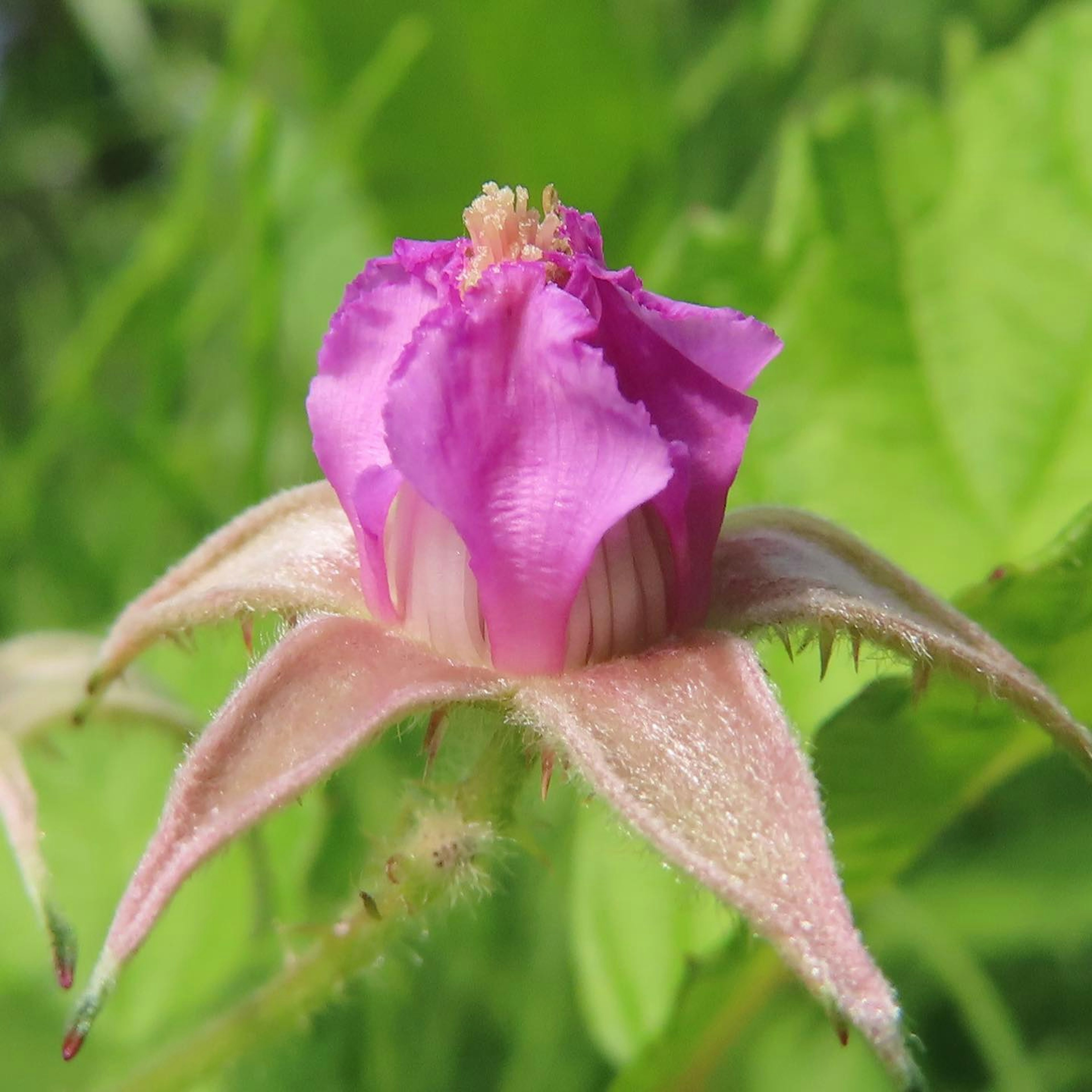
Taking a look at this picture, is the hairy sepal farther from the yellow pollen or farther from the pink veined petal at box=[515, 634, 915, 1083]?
the yellow pollen

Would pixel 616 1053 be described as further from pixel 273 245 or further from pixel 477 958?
pixel 273 245

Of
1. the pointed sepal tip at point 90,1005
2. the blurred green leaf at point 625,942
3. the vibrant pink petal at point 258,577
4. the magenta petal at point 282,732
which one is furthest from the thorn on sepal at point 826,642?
the blurred green leaf at point 625,942

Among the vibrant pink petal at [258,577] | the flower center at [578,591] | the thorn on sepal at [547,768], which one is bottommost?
the thorn on sepal at [547,768]

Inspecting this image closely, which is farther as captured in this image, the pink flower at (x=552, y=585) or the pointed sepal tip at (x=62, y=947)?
the pointed sepal tip at (x=62, y=947)

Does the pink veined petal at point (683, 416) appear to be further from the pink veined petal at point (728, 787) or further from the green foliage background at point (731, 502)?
the green foliage background at point (731, 502)

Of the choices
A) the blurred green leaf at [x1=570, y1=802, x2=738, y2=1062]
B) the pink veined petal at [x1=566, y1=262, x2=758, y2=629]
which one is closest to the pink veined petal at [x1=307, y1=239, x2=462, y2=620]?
the pink veined petal at [x1=566, y1=262, x2=758, y2=629]

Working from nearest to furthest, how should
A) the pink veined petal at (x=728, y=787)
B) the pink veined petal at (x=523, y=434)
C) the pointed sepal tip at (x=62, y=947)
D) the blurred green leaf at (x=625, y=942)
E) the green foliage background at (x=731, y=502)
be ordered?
the pink veined petal at (x=728, y=787) < the pink veined petal at (x=523, y=434) < the pointed sepal tip at (x=62, y=947) < the green foliage background at (x=731, y=502) < the blurred green leaf at (x=625, y=942)

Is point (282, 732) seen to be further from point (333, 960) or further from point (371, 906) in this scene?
point (333, 960)

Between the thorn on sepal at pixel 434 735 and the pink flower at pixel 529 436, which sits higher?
the pink flower at pixel 529 436
